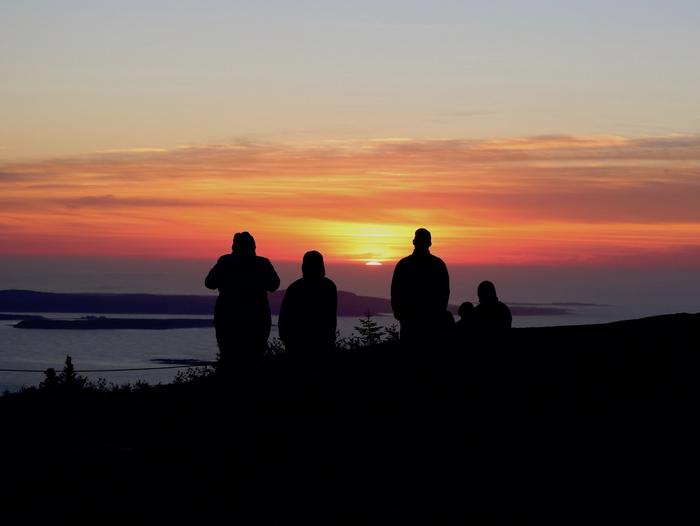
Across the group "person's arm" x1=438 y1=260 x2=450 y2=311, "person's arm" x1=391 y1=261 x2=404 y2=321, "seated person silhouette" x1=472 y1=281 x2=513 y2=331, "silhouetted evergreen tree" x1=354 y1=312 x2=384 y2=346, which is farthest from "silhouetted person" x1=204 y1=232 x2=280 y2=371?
"silhouetted evergreen tree" x1=354 y1=312 x2=384 y2=346

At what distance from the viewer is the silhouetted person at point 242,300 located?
1827 cm

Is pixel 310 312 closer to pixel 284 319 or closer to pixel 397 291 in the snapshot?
pixel 284 319

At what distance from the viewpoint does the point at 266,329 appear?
62.5 feet

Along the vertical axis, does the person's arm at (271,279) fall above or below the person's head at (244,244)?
below

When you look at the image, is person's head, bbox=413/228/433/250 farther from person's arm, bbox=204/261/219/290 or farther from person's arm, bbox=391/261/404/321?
person's arm, bbox=204/261/219/290

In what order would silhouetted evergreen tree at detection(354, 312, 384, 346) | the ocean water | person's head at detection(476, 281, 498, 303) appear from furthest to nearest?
the ocean water < silhouetted evergreen tree at detection(354, 312, 384, 346) < person's head at detection(476, 281, 498, 303)

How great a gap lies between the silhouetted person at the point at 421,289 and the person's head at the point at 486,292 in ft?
2.24

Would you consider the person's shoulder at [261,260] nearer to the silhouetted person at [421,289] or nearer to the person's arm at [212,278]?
the person's arm at [212,278]

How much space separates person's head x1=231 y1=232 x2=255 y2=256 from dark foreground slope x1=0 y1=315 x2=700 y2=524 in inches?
115

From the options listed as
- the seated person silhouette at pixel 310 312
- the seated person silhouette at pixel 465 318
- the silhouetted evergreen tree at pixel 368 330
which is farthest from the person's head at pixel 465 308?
the silhouetted evergreen tree at pixel 368 330

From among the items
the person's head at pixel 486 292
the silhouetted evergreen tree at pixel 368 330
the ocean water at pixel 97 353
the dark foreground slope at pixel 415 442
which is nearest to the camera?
the dark foreground slope at pixel 415 442

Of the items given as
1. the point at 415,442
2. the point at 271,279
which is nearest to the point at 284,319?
the point at 271,279

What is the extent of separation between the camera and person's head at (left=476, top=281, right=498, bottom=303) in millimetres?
17734

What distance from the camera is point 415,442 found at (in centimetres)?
1248
